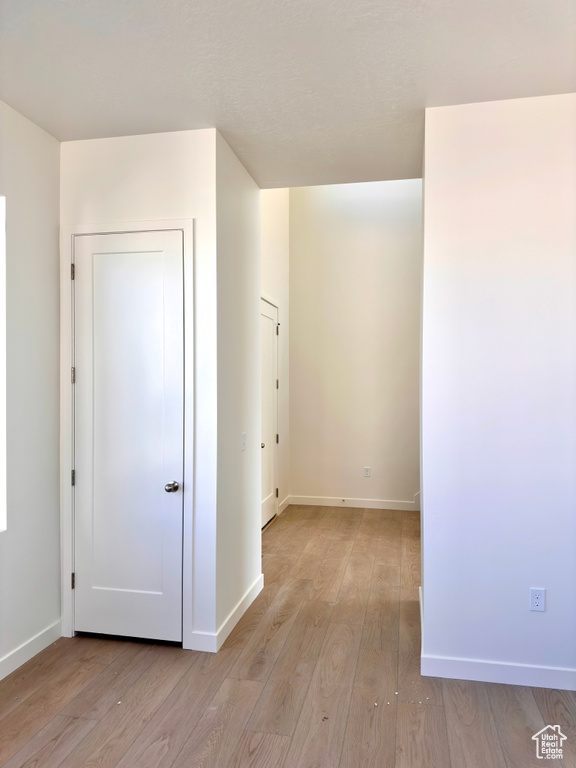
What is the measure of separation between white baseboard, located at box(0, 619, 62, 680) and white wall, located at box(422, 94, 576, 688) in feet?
6.52

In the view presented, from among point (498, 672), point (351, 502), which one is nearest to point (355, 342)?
point (351, 502)

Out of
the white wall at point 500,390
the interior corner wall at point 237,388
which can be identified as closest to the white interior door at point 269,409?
the interior corner wall at point 237,388

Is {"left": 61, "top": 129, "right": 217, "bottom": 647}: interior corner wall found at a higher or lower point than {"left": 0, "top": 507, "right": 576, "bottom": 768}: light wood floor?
higher

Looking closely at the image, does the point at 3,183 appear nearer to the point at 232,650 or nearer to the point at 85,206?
the point at 85,206

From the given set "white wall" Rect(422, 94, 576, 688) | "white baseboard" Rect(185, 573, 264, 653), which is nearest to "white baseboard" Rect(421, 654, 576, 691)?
"white wall" Rect(422, 94, 576, 688)

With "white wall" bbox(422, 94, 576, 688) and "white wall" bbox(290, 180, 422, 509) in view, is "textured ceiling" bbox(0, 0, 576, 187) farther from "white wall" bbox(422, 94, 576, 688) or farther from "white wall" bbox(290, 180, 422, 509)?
"white wall" bbox(290, 180, 422, 509)

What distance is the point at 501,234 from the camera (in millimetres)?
2670

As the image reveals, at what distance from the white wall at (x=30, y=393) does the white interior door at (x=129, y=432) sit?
130mm

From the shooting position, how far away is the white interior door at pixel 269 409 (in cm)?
532

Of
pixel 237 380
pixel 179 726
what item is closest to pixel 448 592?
pixel 179 726

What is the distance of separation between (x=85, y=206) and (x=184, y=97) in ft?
2.90

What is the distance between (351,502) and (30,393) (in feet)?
13.4

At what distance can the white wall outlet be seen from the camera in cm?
262

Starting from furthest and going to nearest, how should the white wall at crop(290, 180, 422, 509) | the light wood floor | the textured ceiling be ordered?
the white wall at crop(290, 180, 422, 509)
the light wood floor
the textured ceiling
